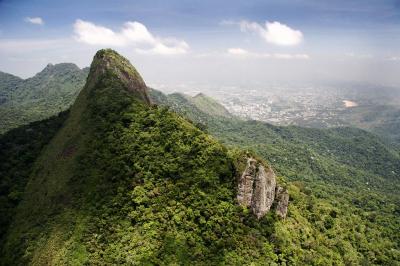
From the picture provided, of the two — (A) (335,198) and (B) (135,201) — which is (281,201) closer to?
(B) (135,201)

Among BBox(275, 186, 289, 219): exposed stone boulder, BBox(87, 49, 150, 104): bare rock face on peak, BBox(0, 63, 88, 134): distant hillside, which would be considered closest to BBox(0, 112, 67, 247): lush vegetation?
BBox(87, 49, 150, 104): bare rock face on peak

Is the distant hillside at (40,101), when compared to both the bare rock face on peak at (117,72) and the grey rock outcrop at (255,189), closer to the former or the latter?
the bare rock face on peak at (117,72)

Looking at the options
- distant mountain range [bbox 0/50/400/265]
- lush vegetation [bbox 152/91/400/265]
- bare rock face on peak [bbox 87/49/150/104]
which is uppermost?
bare rock face on peak [bbox 87/49/150/104]

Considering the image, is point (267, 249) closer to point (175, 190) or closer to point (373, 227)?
point (175, 190)

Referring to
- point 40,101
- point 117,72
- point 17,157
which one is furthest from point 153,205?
point 40,101

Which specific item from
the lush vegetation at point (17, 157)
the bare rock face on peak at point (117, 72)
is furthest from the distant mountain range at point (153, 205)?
the bare rock face on peak at point (117, 72)

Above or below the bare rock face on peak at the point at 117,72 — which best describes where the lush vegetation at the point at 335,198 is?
below

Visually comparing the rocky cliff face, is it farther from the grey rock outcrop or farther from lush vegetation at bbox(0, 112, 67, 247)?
lush vegetation at bbox(0, 112, 67, 247)

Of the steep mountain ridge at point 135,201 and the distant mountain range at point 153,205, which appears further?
the distant mountain range at point 153,205

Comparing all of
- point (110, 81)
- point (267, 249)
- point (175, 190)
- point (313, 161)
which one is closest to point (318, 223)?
point (267, 249)
